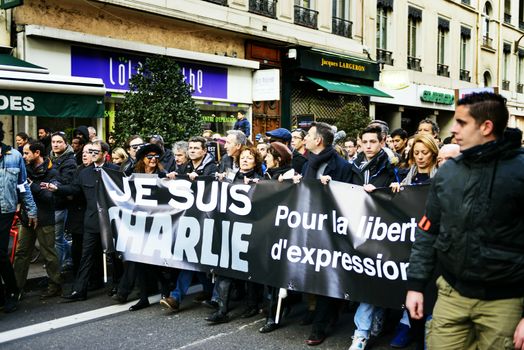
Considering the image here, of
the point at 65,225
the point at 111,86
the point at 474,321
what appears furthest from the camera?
the point at 111,86

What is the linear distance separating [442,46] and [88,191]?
24624 mm

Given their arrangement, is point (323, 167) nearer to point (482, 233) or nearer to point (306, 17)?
point (482, 233)

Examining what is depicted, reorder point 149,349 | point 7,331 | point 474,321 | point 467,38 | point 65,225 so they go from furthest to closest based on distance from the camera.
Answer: point 467,38 → point 65,225 → point 7,331 → point 149,349 → point 474,321

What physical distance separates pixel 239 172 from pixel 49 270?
255cm

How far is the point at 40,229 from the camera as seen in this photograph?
21.6 feet

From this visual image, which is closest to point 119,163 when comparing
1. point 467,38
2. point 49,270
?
point 49,270

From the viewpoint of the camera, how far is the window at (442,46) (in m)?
27.6

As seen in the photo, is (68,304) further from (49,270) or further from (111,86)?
(111,86)

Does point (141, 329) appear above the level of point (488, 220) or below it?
below

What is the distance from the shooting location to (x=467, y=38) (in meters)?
29.9

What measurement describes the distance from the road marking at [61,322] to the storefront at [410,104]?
17.7 metres

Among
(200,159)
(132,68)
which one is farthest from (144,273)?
(132,68)

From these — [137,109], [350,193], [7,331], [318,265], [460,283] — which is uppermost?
[137,109]

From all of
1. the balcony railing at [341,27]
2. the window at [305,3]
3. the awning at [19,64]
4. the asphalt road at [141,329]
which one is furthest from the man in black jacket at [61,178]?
the balcony railing at [341,27]
